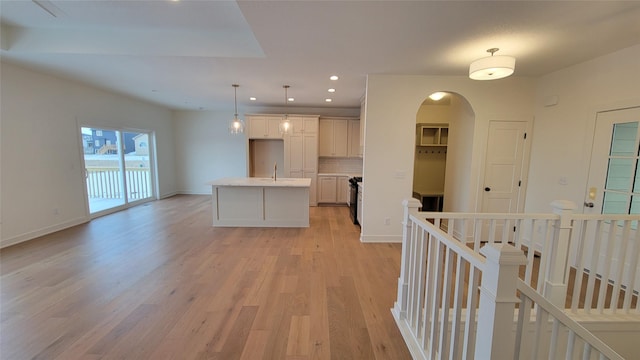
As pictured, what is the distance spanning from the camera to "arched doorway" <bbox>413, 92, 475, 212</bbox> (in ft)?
14.8

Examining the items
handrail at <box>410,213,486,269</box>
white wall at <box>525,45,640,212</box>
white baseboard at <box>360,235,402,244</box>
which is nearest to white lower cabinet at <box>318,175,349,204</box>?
white baseboard at <box>360,235,402,244</box>

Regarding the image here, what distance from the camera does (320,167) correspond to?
7301 mm

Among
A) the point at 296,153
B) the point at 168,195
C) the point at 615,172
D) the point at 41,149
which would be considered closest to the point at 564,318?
the point at 615,172

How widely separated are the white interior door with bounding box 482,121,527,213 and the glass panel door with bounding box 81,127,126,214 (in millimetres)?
7334

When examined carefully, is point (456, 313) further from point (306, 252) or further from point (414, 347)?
point (306, 252)

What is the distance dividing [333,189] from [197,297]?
4.70 metres

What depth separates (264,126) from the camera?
22.1ft

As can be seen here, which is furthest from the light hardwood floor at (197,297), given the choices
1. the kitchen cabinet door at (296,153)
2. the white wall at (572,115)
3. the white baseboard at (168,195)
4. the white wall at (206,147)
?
the white wall at (206,147)

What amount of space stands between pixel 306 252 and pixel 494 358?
2782mm

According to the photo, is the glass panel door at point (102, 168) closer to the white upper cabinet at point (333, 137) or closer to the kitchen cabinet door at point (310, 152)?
the kitchen cabinet door at point (310, 152)

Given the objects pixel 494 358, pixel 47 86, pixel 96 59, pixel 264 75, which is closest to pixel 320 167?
pixel 264 75

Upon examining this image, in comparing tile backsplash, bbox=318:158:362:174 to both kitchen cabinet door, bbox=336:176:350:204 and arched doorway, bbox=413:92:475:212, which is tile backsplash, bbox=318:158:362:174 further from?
arched doorway, bbox=413:92:475:212

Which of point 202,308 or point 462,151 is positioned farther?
point 462,151

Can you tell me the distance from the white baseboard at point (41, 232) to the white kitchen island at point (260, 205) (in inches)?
101
